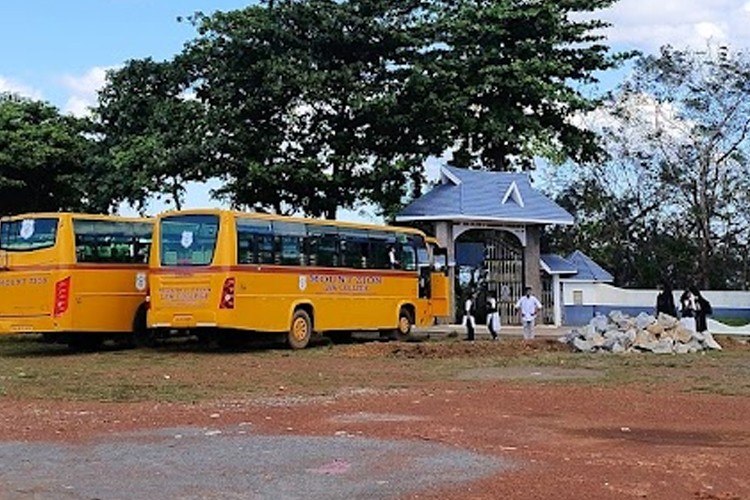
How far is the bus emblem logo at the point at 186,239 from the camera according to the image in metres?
23.4

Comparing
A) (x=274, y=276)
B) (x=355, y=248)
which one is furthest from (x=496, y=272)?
(x=274, y=276)

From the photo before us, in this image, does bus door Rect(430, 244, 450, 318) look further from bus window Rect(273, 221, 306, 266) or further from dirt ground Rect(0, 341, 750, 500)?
dirt ground Rect(0, 341, 750, 500)

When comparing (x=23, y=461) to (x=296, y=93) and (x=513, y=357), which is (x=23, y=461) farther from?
(x=296, y=93)

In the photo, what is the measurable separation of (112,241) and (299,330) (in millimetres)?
4541

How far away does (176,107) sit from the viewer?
123ft

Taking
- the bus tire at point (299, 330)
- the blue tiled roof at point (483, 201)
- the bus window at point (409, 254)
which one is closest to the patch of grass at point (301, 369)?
the bus tire at point (299, 330)

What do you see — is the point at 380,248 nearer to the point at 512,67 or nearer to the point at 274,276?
the point at 274,276

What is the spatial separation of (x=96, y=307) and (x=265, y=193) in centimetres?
1331

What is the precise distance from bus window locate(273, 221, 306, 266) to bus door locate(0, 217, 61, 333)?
448 centimetres

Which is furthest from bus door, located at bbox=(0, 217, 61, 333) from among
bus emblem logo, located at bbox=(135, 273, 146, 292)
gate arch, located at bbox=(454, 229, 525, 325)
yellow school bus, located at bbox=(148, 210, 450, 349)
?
gate arch, located at bbox=(454, 229, 525, 325)

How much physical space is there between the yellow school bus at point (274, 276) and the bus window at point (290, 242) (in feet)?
0.07

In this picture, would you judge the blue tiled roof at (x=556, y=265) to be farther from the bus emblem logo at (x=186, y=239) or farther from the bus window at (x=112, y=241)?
the bus emblem logo at (x=186, y=239)

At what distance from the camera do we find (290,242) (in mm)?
24906

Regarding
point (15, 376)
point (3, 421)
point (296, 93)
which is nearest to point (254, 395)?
point (3, 421)
